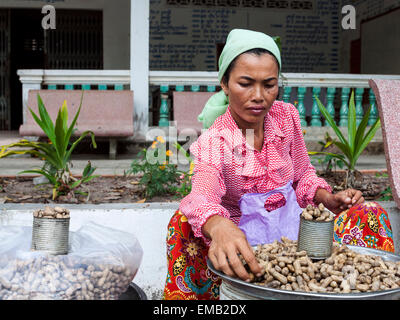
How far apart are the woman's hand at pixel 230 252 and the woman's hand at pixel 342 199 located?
53 cm

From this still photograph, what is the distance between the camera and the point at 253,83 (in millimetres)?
1667

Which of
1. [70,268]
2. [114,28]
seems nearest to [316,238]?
[70,268]

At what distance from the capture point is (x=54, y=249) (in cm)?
136

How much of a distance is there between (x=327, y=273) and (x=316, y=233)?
11cm

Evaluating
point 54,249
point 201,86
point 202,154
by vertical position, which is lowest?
point 54,249

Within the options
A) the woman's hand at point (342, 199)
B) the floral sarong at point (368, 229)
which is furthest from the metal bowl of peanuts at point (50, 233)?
the floral sarong at point (368, 229)

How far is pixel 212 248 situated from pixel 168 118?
534 cm

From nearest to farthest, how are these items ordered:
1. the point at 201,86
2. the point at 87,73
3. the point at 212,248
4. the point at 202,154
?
the point at 212,248, the point at 202,154, the point at 87,73, the point at 201,86

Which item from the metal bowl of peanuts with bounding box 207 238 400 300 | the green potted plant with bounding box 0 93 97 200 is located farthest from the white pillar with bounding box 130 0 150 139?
the metal bowl of peanuts with bounding box 207 238 400 300

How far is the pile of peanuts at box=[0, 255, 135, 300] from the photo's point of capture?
4.12 feet

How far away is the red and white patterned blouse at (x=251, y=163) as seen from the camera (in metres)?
1.70

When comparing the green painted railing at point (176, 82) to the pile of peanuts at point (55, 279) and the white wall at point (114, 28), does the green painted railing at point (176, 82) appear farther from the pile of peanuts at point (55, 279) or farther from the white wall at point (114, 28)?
the pile of peanuts at point (55, 279)

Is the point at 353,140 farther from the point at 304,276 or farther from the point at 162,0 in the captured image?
the point at 162,0
